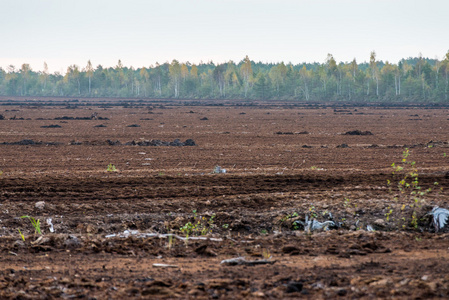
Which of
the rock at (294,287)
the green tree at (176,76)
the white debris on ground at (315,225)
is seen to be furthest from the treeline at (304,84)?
the rock at (294,287)

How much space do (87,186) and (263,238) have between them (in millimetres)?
6377

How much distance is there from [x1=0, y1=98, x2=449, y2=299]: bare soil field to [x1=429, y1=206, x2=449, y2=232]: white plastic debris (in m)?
0.13

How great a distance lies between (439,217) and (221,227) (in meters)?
4.34

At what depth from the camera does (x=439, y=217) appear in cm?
1008

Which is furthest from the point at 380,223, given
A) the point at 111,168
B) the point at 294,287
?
the point at 111,168

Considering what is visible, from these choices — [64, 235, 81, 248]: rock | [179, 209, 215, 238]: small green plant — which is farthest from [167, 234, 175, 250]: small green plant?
[64, 235, 81, 248]: rock

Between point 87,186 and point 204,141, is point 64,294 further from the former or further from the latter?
point 204,141

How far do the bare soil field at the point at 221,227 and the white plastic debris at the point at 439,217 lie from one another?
0.43ft

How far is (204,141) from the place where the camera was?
27.5 metres

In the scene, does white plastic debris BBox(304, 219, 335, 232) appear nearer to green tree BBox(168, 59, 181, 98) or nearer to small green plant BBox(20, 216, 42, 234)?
small green plant BBox(20, 216, 42, 234)

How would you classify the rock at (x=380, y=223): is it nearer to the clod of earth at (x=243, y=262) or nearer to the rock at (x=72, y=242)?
the clod of earth at (x=243, y=262)

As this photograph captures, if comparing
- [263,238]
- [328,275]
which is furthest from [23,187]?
[328,275]

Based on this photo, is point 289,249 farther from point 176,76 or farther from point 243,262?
point 176,76

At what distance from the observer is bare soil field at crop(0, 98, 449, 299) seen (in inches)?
247
